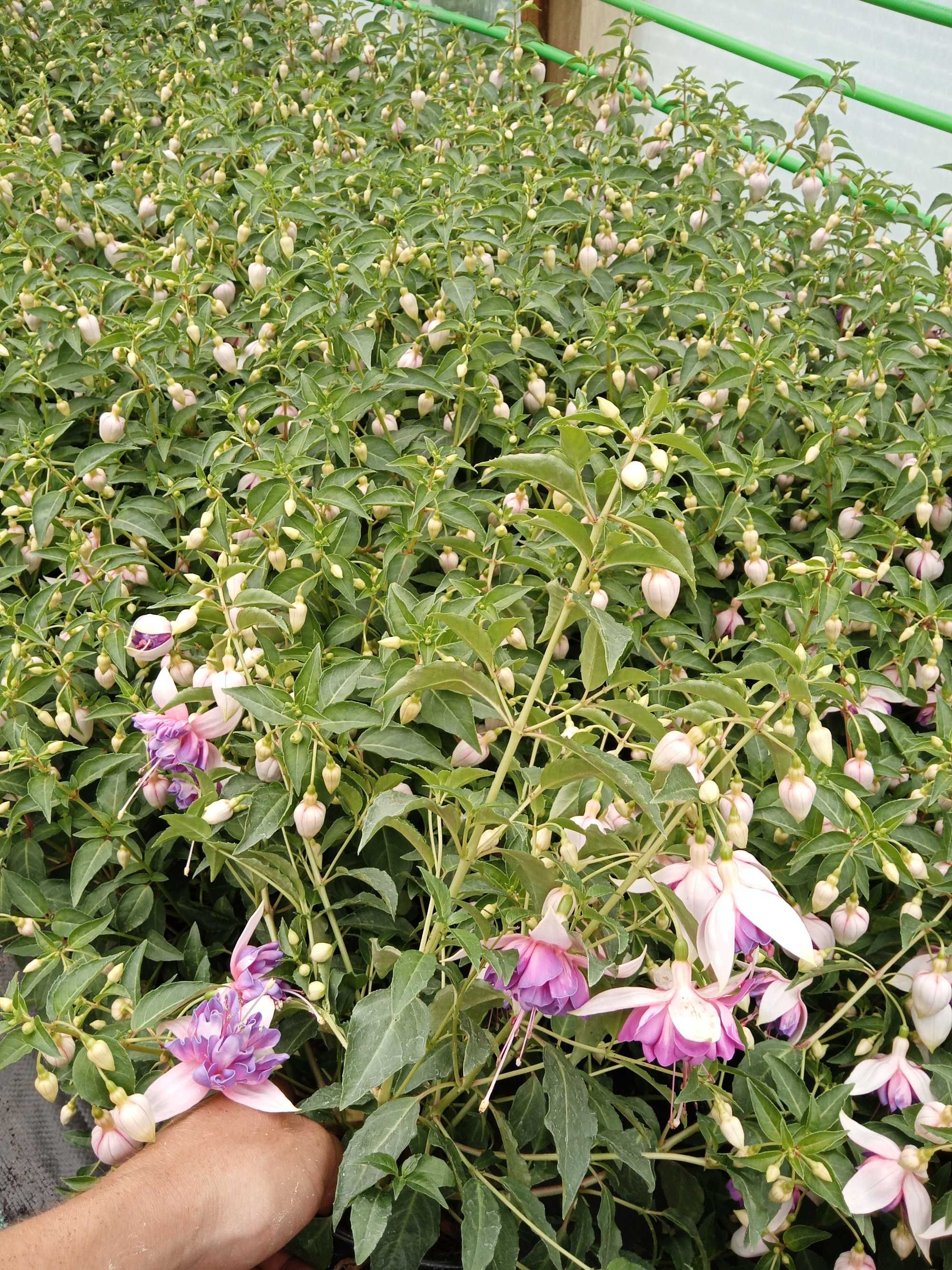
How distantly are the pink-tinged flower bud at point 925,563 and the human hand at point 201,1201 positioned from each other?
0.94 m

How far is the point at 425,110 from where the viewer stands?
2174 millimetres

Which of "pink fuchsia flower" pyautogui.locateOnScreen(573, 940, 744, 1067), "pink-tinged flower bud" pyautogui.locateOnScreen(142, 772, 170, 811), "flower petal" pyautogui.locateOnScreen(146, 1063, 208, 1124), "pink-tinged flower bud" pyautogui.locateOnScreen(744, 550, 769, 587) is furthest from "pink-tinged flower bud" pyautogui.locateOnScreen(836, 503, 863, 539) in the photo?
"flower petal" pyautogui.locateOnScreen(146, 1063, 208, 1124)

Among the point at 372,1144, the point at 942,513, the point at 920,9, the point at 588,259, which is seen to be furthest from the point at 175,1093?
the point at 920,9

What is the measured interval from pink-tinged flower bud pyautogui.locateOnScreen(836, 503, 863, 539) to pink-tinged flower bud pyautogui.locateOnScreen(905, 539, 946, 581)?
0.24 ft

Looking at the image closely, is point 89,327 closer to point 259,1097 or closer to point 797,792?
point 259,1097

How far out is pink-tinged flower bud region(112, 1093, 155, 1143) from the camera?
30.0 inches

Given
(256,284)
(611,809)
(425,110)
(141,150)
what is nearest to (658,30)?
(425,110)

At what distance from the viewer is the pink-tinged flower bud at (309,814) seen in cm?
82

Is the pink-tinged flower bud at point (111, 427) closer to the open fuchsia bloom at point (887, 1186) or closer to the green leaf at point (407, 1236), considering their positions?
the green leaf at point (407, 1236)

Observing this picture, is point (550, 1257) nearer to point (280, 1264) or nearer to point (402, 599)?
point (280, 1264)

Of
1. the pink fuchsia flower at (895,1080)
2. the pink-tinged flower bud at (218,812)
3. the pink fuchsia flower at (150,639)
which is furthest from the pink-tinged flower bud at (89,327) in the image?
the pink fuchsia flower at (895,1080)

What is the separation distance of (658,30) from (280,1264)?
316 cm

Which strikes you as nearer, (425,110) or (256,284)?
(256,284)

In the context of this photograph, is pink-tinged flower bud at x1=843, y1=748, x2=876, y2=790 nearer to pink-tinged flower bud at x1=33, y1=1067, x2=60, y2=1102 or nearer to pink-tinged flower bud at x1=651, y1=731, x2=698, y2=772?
pink-tinged flower bud at x1=651, y1=731, x2=698, y2=772
